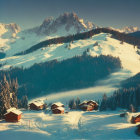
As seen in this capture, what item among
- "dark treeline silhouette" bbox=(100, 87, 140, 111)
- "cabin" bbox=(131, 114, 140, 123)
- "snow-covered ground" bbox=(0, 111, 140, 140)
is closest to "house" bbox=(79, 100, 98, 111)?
"dark treeline silhouette" bbox=(100, 87, 140, 111)

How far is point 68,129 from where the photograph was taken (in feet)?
236

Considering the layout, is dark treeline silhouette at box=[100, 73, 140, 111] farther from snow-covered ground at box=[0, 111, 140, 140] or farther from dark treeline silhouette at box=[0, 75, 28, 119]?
dark treeline silhouette at box=[0, 75, 28, 119]

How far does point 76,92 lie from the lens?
645ft

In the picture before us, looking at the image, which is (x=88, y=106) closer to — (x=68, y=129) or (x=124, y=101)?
(x=124, y=101)

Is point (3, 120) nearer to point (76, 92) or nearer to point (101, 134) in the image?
point (101, 134)

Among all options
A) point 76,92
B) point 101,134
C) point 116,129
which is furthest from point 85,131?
point 76,92

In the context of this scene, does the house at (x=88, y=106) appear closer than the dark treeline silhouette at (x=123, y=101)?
No

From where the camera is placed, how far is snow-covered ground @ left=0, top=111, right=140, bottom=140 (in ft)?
213

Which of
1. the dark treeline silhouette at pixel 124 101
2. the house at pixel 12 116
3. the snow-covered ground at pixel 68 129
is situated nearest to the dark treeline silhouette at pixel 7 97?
the house at pixel 12 116

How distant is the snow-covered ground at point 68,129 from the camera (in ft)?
213

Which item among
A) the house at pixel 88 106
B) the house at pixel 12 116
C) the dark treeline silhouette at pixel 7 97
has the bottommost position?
the house at pixel 88 106

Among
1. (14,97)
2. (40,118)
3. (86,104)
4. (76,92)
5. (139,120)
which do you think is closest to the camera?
(139,120)

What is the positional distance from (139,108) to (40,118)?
57658 millimetres

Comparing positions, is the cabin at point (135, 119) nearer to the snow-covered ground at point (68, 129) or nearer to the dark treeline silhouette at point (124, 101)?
the snow-covered ground at point (68, 129)
